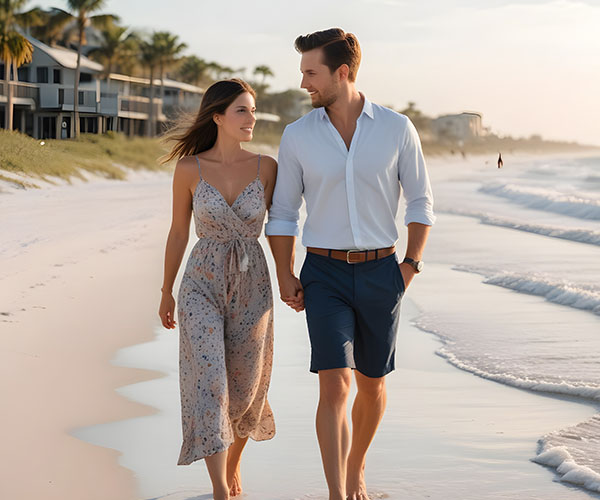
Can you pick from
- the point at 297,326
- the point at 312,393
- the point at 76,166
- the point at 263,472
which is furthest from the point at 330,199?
the point at 76,166

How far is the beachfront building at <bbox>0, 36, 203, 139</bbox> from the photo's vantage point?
43000 millimetres

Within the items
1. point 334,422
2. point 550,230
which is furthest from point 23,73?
point 334,422

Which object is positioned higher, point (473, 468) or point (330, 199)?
point (330, 199)

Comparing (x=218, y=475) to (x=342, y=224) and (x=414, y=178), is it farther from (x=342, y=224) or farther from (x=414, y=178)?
(x=414, y=178)

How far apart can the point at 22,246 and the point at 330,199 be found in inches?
358

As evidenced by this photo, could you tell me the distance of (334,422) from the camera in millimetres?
3695

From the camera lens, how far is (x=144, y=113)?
174 ft

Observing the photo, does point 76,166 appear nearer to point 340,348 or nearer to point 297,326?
point 297,326

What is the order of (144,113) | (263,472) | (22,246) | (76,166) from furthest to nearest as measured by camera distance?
(144,113), (76,166), (22,246), (263,472)

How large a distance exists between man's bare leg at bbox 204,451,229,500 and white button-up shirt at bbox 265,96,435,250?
94cm

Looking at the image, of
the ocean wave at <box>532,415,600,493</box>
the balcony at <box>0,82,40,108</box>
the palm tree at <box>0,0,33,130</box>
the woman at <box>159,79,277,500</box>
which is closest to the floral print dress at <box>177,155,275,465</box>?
the woman at <box>159,79,277,500</box>

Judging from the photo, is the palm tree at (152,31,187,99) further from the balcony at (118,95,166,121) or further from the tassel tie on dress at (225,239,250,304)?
the tassel tie on dress at (225,239,250,304)

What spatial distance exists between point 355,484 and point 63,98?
42.9m

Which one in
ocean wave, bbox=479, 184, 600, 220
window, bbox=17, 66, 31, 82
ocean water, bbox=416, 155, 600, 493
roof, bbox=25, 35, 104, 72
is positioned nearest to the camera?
ocean water, bbox=416, 155, 600, 493
